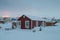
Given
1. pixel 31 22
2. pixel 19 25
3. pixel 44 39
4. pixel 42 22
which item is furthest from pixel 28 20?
pixel 44 39

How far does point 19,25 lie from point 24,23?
5.24 ft

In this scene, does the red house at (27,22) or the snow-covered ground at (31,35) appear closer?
the snow-covered ground at (31,35)

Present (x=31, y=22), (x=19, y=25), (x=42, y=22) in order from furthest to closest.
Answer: (x=42, y=22) < (x=19, y=25) < (x=31, y=22)

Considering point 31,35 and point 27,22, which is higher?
point 27,22

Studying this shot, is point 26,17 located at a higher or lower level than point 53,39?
higher

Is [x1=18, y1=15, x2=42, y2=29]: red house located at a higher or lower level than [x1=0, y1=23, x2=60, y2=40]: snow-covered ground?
higher

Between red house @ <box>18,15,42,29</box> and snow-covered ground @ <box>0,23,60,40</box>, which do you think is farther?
red house @ <box>18,15,42,29</box>

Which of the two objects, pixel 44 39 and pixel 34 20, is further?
pixel 34 20

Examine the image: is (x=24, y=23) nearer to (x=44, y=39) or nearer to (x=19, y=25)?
(x=19, y=25)

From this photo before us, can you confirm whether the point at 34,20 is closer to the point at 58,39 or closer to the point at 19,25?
the point at 19,25

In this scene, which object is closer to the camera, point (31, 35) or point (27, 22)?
point (31, 35)

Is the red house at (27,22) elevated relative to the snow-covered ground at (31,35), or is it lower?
elevated

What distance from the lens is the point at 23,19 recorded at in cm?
2267

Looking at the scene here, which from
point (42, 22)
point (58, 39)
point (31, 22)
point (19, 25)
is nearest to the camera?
point (58, 39)
